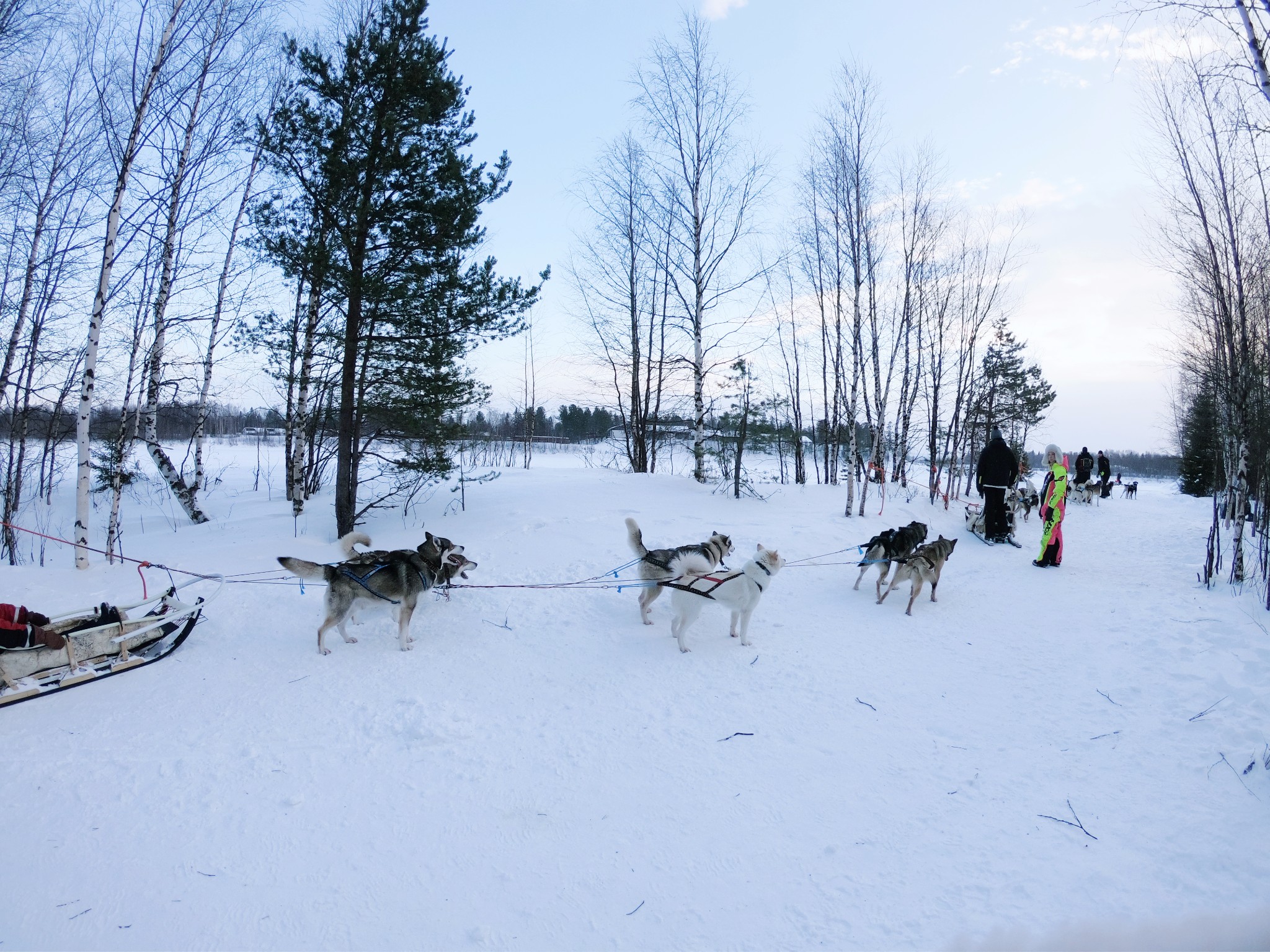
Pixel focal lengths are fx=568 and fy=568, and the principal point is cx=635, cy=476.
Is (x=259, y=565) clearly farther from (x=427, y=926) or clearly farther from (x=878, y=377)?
(x=878, y=377)

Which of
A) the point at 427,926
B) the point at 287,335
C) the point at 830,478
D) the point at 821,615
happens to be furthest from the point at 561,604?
the point at 830,478

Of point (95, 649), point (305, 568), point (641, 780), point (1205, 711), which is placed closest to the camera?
point (641, 780)

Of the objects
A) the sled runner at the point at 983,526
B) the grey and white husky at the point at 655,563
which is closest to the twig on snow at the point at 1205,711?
the grey and white husky at the point at 655,563

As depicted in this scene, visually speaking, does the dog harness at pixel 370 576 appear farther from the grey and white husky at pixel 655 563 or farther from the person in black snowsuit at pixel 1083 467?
the person in black snowsuit at pixel 1083 467

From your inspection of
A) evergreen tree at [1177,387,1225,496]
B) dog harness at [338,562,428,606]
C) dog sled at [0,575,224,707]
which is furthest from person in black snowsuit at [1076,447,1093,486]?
dog sled at [0,575,224,707]

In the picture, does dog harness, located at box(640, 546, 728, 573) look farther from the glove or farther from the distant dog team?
the glove

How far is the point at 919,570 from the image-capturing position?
7.13 metres

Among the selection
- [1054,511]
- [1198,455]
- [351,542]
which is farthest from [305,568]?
[1198,455]

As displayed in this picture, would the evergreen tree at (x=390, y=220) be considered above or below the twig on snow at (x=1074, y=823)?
above

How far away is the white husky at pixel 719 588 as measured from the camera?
570 cm

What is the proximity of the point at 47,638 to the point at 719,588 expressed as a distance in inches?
223

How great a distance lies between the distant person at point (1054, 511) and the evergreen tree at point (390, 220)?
914 centimetres

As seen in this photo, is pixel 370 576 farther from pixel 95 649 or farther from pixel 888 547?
pixel 888 547

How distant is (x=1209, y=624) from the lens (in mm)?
5914
